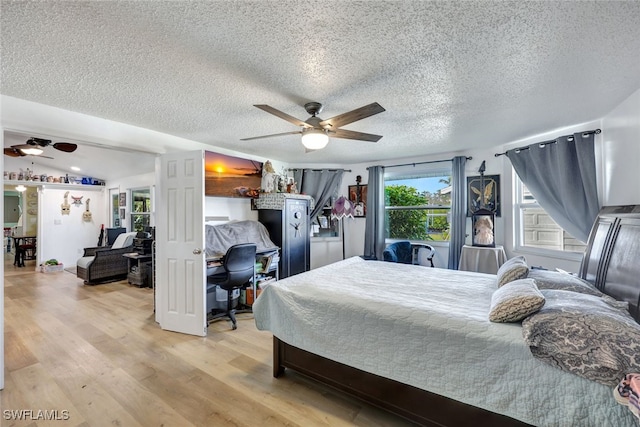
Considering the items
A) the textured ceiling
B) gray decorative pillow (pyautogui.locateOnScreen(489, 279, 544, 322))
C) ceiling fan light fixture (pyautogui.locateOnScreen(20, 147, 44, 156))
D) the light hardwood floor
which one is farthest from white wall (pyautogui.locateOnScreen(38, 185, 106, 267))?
gray decorative pillow (pyautogui.locateOnScreen(489, 279, 544, 322))

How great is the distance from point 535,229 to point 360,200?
9.02 feet

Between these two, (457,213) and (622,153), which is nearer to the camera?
(622,153)

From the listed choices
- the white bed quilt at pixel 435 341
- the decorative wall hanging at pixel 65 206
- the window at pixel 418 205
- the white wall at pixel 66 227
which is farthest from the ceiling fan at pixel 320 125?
the decorative wall hanging at pixel 65 206

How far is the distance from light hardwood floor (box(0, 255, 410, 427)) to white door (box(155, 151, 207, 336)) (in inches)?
9.0

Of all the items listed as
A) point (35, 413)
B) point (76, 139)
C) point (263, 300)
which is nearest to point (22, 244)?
point (76, 139)

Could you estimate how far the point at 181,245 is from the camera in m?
3.08

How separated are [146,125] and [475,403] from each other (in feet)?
12.5

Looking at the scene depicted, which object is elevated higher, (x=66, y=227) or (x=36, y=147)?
(x=36, y=147)

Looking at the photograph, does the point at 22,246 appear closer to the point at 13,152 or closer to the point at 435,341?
the point at 13,152

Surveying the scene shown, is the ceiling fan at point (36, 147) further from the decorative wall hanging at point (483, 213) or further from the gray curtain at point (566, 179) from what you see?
the gray curtain at point (566, 179)

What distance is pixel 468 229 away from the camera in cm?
426

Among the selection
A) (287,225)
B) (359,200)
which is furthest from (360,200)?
(287,225)

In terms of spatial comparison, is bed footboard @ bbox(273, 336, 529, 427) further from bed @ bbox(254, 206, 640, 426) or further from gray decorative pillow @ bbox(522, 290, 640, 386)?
gray decorative pillow @ bbox(522, 290, 640, 386)

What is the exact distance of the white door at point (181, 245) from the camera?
2990 millimetres
